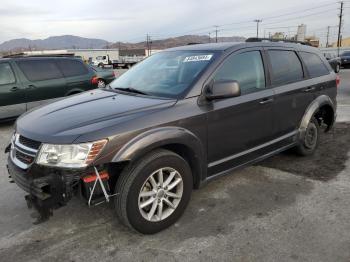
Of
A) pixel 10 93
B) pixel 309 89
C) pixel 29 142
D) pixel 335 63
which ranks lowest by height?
pixel 10 93

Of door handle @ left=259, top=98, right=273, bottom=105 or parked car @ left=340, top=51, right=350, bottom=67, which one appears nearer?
door handle @ left=259, top=98, right=273, bottom=105

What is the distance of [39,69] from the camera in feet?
28.8

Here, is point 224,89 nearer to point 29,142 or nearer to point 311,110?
point 29,142

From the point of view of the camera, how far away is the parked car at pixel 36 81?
326 inches

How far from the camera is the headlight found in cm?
288

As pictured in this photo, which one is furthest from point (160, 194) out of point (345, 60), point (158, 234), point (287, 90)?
point (345, 60)

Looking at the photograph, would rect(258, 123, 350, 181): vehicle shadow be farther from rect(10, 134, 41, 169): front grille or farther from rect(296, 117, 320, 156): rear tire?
rect(10, 134, 41, 169): front grille

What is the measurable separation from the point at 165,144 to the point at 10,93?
6268 millimetres

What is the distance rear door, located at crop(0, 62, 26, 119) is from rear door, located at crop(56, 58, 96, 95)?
113cm

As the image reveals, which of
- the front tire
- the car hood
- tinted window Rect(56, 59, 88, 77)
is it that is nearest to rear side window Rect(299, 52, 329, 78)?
the car hood

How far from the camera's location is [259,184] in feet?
14.6

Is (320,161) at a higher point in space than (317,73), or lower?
lower

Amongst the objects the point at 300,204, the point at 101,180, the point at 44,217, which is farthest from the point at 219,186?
the point at 44,217

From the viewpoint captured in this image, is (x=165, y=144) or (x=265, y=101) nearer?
(x=165, y=144)
